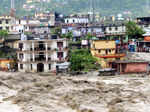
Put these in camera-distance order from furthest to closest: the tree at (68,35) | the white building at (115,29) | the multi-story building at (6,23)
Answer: the multi-story building at (6,23)
the white building at (115,29)
the tree at (68,35)

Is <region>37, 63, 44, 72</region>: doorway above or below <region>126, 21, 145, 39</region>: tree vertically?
below

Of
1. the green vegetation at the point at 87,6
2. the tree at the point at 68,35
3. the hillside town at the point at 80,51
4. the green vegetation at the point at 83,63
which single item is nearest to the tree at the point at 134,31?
the hillside town at the point at 80,51

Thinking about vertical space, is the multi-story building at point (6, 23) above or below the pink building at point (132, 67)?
above

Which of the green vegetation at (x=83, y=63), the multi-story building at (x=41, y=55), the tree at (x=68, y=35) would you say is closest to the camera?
the green vegetation at (x=83, y=63)

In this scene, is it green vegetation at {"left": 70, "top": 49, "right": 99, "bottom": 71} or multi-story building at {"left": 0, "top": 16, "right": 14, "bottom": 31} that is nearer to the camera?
green vegetation at {"left": 70, "top": 49, "right": 99, "bottom": 71}

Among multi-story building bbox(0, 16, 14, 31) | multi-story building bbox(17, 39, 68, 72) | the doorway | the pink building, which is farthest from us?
multi-story building bbox(0, 16, 14, 31)

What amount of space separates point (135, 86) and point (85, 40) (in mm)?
17247

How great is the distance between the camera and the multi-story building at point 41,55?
3888 cm

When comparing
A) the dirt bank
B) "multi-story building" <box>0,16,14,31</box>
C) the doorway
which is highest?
"multi-story building" <box>0,16,14,31</box>

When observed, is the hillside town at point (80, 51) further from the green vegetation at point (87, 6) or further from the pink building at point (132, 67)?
the green vegetation at point (87, 6)

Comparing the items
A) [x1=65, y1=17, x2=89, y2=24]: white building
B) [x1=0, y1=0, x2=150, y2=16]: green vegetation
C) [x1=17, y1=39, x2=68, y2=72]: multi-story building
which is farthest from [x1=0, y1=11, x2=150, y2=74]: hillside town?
[x1=0, y1=0, x2=150, y2=16]: green vegetation

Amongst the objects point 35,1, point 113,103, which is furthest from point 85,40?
point 35,1

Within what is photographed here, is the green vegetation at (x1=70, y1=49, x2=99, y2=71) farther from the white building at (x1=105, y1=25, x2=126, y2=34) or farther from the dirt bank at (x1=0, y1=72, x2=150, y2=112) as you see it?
the white building at (x1=105, y1=25, x2=126, y2=34)

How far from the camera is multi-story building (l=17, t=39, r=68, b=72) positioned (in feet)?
128
